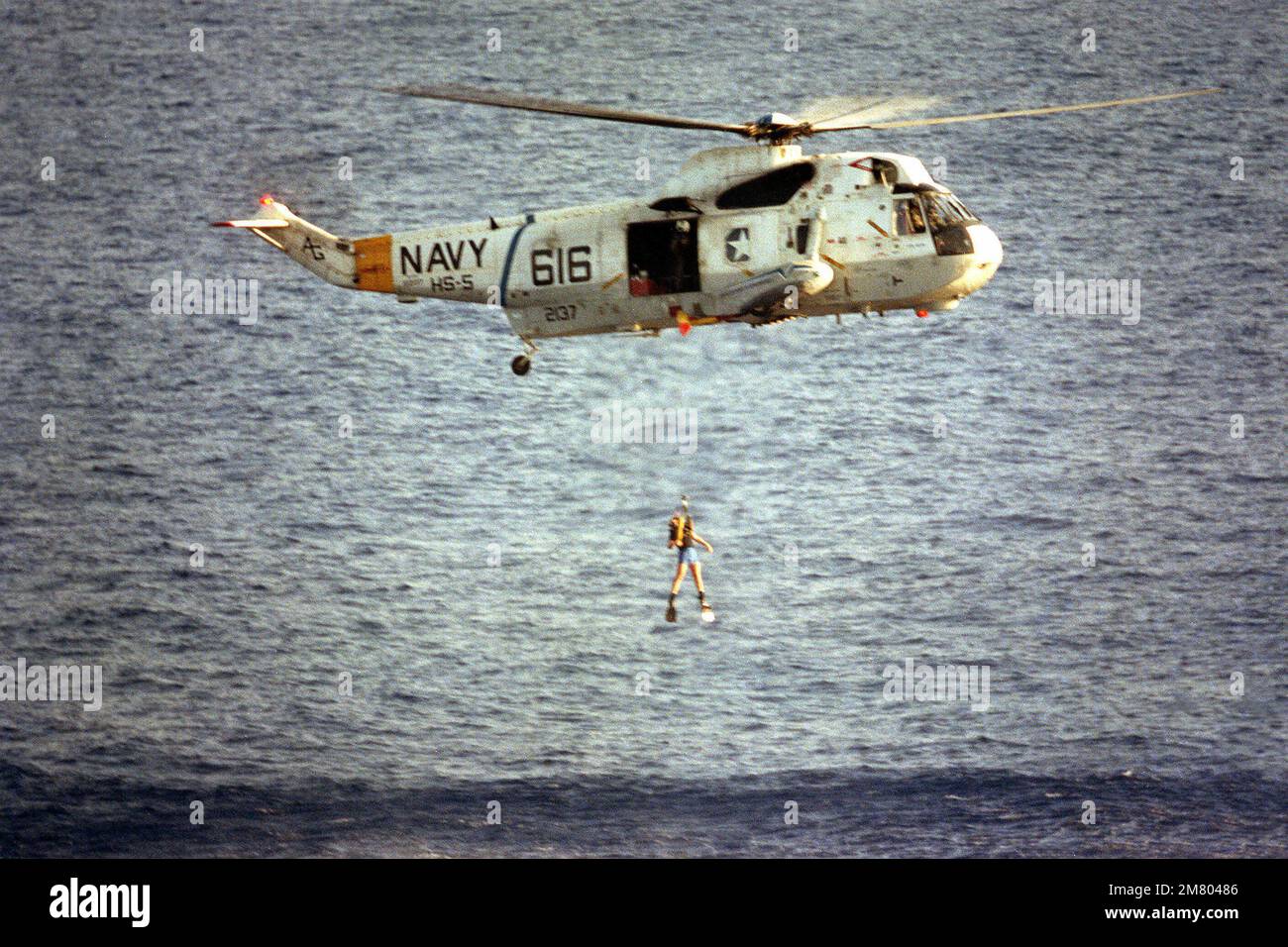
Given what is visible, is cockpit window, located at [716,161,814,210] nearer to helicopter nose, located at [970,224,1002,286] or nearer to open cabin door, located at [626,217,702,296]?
open cabin door, located at [626,217,702,296]

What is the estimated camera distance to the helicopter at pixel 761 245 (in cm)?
5712

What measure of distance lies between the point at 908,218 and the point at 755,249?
3544mm

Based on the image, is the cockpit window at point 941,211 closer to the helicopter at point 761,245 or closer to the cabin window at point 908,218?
the helicopter at point 761,245

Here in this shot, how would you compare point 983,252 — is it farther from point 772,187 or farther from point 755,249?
point 755,249

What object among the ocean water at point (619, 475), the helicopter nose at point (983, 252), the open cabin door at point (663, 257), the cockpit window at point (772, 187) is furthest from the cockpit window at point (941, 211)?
the ocean water at point (619, 475)

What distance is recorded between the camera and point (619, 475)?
8825 cm

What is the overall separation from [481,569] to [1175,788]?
25.3 m

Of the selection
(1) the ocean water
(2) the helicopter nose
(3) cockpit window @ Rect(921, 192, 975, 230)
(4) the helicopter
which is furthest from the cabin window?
(1) the ocean water

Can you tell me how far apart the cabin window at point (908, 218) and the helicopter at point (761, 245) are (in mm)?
23

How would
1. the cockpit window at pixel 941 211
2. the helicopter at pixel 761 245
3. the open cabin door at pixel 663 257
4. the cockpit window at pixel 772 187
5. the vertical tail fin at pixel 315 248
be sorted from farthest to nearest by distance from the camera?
the vertical tail fin at pixel 315 248 < the open cabin door at pixel 663 257 < the cockpit window at pixel 772 187 < the cockpit window at pixel 941 211 < the helicopter at pixel 761 245

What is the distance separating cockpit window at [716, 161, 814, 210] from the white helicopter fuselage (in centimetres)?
2

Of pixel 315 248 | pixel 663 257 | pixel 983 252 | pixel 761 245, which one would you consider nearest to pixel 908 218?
pixel 983 252

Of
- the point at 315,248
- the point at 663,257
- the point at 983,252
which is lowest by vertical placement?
the point at 983,252

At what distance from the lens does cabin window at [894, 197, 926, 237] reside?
5722 cm
